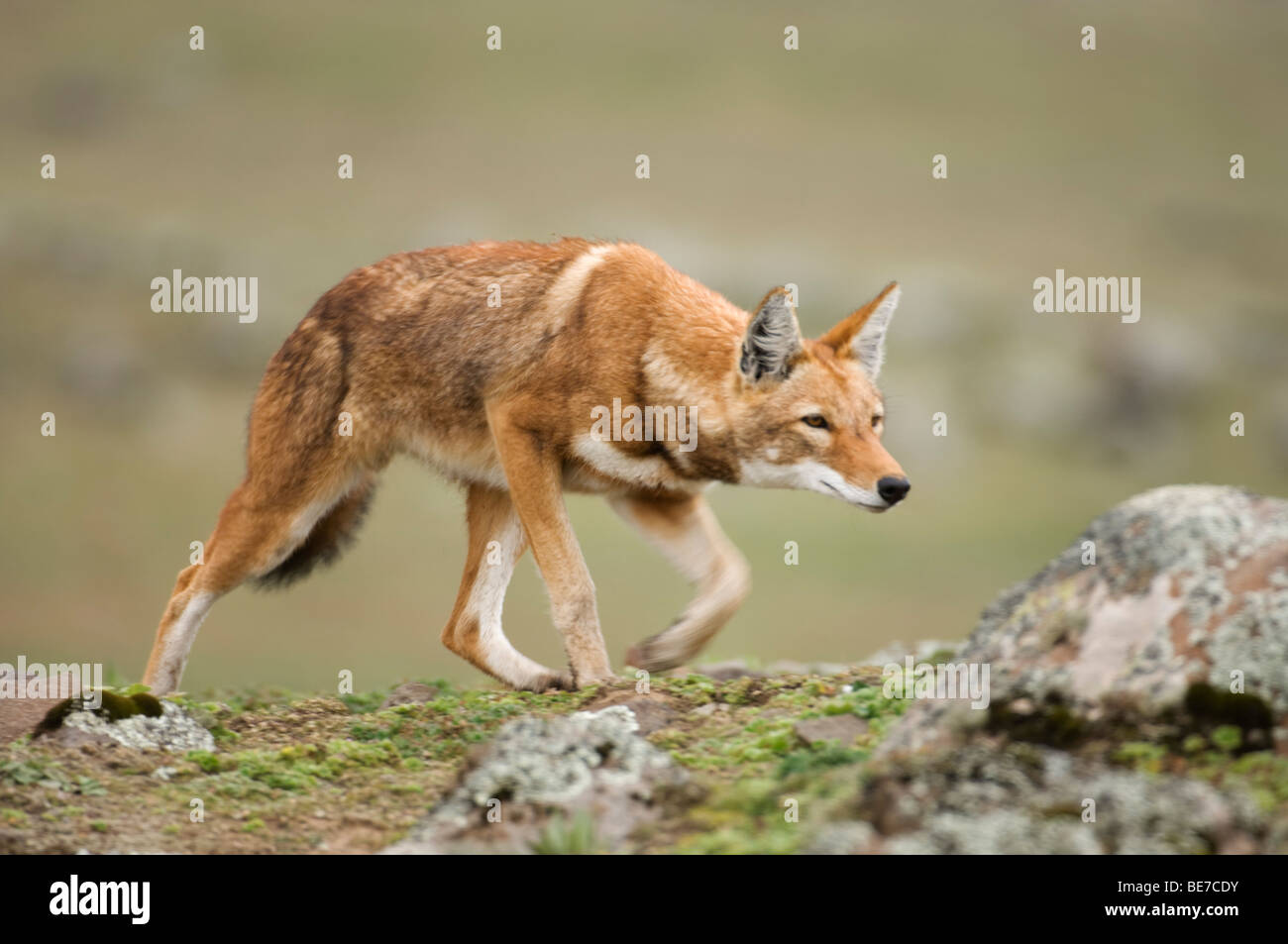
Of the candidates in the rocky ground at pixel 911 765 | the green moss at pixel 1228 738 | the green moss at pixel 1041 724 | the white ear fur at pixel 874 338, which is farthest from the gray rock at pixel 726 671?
the green moss at pixel 1228 738

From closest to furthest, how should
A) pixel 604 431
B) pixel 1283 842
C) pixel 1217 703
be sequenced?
pixel 1283 842, pixel 1217 703, pixel 604 431

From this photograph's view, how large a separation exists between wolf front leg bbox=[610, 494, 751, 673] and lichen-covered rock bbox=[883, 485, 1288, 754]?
2.56m

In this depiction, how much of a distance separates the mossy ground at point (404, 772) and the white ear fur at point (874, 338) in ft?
6.97

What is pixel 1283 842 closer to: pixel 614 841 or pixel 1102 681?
pixel 1102 681

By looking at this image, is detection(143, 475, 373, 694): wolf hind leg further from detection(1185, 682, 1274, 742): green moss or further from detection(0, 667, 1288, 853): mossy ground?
detection(1185, 682, 1274, 742): green moss

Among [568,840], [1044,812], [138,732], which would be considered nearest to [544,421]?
[138,732]

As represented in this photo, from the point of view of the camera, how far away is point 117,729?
25.8 feet

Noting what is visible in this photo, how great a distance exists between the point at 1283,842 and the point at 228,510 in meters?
7.52

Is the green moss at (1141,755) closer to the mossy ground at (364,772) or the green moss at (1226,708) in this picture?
the green moss at (1226,708)

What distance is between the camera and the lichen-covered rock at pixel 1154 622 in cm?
571

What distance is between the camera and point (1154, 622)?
5.94m

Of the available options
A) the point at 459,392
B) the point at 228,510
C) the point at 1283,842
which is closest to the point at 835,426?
the point at 459,392

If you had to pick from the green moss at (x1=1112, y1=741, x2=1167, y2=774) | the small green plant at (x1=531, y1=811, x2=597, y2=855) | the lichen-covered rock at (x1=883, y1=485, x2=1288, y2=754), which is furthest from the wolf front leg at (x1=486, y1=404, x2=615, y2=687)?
the green moss at (x1=1112, y1=741, x2=1167, y2=774)

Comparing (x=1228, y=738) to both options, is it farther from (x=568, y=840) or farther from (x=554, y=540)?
(x=554, y=540)
